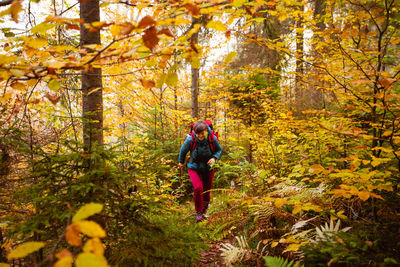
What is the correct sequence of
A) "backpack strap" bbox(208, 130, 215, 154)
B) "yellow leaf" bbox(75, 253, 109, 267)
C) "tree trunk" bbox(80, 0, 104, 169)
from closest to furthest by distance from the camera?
"yellow leaf" bbox(75, 253, 109, 267) → "tree trunk" bbox(80, 0, 104, 169) → "backpack strap" bbox(208, 130, 215, 154)

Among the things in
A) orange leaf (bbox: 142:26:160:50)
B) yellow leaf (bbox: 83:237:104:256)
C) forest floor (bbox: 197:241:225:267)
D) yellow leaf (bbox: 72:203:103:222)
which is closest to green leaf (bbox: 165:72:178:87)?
orange leaf (bbox: 142:26:160:50)

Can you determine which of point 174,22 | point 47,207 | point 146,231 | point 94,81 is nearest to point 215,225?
point 146,231

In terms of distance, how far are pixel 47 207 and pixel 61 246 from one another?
42 centimetres

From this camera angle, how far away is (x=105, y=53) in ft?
4.85

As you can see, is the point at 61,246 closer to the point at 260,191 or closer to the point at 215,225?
the point at 215,225

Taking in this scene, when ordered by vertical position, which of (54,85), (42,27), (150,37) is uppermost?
(42,27)

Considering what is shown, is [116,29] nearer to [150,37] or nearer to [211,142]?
[150,37]

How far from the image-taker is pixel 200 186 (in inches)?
156

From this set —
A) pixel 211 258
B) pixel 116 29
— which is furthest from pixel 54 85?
pixel 211 258

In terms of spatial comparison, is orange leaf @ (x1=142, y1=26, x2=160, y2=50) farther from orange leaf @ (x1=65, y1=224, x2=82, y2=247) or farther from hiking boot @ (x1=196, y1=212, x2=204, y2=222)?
hiking boot @ (x1=196, y1=212, x2=204, y2=222)

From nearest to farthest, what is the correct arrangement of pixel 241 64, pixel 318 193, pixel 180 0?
pixel 180 0 → pixel 318 193 → pixel 241 64

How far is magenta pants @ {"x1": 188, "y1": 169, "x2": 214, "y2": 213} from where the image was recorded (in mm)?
3941

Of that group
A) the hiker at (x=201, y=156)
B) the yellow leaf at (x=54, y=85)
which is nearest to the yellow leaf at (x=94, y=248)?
the yellow leaf at (x=54, y=85)

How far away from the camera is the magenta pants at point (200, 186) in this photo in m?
3.94
